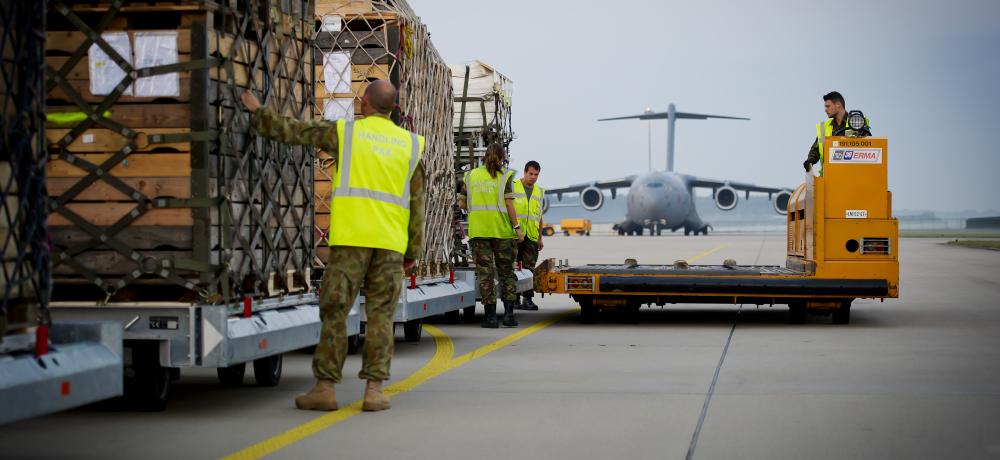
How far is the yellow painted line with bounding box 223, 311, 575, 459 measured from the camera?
229 inches

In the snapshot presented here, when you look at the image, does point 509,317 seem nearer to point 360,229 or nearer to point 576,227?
point 360,229

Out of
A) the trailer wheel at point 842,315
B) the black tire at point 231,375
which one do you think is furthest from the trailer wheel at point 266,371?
the trailer wheel at point 842,315

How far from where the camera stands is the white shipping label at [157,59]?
668 centimetres

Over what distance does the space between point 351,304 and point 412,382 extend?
1.40 m

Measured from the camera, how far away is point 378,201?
7.02m

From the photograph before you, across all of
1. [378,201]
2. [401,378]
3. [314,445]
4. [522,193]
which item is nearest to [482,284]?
[522,193]

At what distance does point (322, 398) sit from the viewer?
22.8 feet

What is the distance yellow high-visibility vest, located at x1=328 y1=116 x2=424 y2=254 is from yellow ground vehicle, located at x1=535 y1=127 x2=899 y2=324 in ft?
19.2

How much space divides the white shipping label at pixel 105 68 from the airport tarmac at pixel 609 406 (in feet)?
5.68

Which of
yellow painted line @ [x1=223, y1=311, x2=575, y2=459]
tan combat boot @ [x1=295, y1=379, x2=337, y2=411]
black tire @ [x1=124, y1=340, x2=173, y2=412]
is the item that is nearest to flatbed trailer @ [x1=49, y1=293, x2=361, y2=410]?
black tire @ [x1=124, y1=340, x2=173, y2=412]

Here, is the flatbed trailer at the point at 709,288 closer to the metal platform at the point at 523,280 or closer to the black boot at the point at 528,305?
the metal platform at the point at 523,280

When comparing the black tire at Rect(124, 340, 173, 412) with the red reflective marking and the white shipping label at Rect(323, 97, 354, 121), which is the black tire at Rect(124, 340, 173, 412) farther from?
the white shipping label at Rect(323, 97, 354, 121)

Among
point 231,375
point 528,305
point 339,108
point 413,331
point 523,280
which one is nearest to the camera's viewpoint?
point 231,375

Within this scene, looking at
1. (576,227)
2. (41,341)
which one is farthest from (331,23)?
(576,227)
